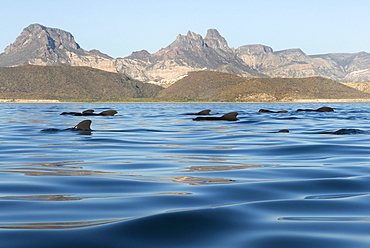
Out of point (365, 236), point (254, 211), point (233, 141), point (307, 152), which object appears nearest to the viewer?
point (365, 236)

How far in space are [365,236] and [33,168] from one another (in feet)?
29.9

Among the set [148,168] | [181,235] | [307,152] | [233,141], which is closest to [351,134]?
[233,141]

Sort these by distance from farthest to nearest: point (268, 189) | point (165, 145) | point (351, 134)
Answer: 1. point (351, 134)
2. point (165, 145)
3. point (268, 189)

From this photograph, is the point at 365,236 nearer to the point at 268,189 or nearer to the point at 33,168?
the point at 268,189

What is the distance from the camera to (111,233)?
20.3 ft

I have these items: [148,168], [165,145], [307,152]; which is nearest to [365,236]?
[148,168]

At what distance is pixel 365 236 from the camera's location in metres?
6.13

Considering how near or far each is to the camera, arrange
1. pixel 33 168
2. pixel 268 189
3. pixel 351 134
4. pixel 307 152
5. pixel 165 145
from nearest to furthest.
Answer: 1. pixel 268 189
2. pixel 33 168
3. pixel 307 152
4. pixel 165 145
5. pixel 351 134

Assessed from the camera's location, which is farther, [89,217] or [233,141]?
[233,141]

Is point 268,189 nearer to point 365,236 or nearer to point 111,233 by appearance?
point 365,236

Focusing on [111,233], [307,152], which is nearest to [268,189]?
[111,233]

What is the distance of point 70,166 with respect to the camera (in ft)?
44.9

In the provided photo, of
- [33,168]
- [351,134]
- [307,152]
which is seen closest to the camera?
[33,168]

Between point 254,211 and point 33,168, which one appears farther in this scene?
point 33,168
